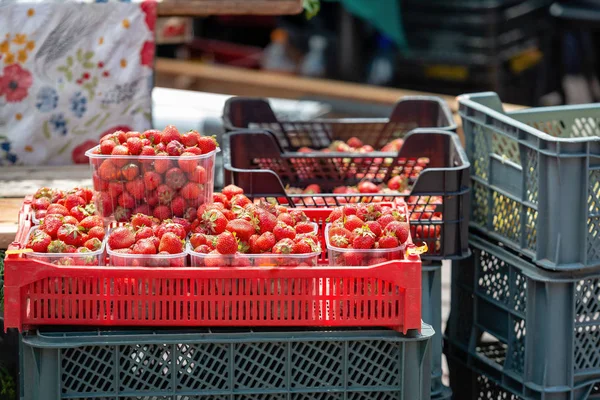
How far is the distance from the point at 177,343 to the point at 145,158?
713 mm

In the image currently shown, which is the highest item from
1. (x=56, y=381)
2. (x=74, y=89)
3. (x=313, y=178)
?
(x=74, y=89)

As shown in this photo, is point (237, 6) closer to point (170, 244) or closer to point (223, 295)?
point (170, 244)

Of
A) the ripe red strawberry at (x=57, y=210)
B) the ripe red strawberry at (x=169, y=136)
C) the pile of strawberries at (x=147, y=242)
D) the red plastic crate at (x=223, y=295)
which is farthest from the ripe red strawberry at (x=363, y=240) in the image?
the ripe red strawberry at (x=57, y=210)

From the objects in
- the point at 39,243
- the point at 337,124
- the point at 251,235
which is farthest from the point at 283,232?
the point at 337,124

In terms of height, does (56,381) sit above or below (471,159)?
below

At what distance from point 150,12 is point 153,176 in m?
1.70

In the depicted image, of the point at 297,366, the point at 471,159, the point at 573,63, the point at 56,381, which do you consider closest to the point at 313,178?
the point at 471,159

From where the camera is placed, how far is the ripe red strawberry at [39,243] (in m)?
3.49

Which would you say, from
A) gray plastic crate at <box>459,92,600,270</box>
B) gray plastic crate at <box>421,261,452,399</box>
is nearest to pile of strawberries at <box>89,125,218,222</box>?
gray plastic crate at <box>421,261,452,399</box>

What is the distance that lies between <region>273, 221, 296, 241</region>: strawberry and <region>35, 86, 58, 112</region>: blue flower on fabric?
2188 mm

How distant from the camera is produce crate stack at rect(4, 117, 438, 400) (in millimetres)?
3439

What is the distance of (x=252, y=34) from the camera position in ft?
38.8

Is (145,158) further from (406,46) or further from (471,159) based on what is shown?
(406,46)

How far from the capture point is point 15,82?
17.4 feet
